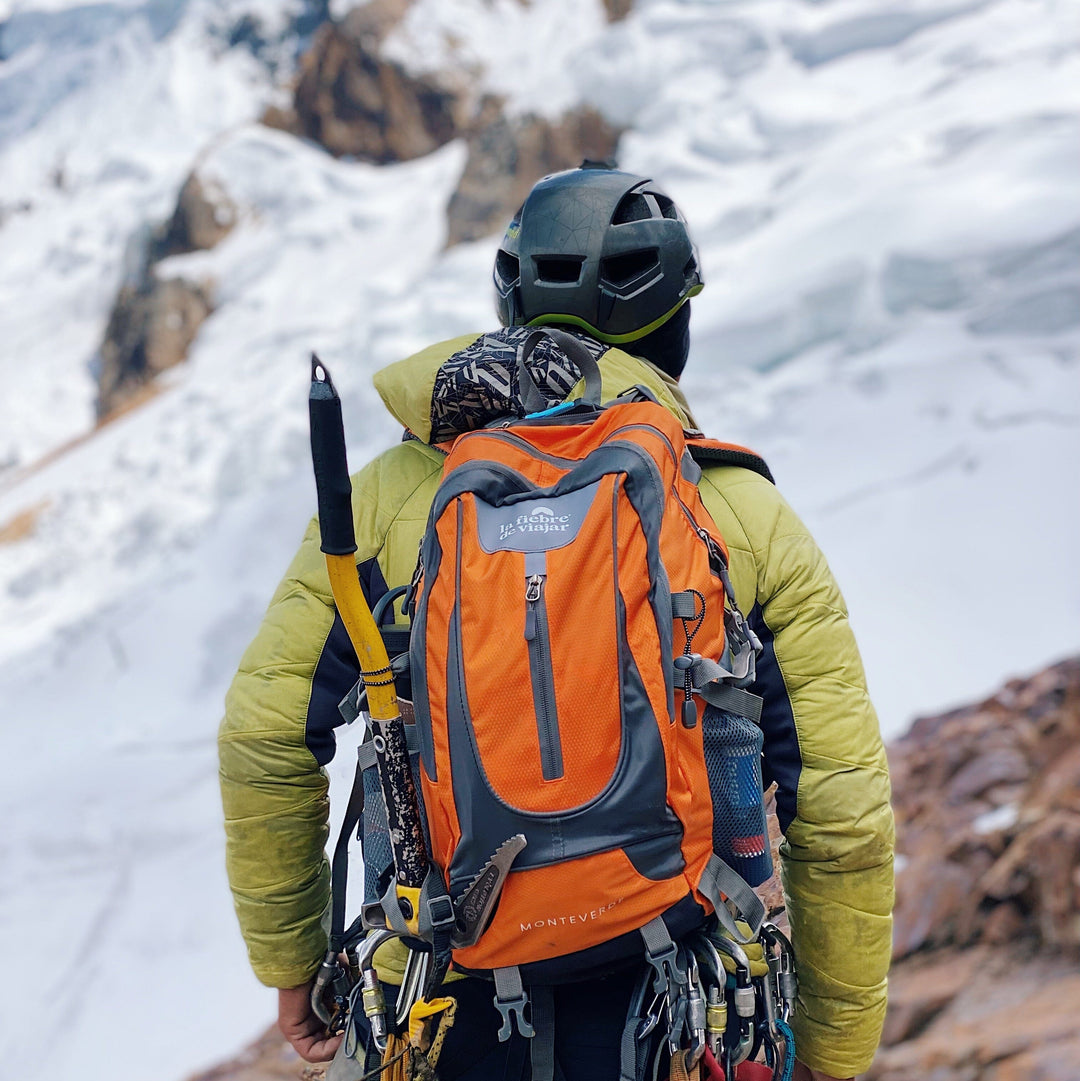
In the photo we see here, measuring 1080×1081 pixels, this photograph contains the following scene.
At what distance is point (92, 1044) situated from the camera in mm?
5254

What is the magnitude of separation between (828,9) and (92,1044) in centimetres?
1444

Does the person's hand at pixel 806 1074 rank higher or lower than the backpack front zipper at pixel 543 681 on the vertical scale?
lower

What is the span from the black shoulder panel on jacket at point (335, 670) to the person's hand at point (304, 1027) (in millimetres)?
465

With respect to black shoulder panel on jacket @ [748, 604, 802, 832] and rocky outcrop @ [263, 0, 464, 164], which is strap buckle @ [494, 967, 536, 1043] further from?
rocky outcrop @ [263, 0, 464, 164]

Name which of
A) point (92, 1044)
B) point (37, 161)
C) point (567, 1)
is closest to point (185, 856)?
point (92, 1044)

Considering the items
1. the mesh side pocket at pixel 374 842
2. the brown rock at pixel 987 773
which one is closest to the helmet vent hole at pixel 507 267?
the mesh side pocket at pixel 374 842

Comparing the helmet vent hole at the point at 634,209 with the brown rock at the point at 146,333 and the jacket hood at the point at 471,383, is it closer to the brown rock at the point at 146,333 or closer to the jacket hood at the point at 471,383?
the jacket hood at the point at 471,383

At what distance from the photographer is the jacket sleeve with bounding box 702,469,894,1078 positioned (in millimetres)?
1406

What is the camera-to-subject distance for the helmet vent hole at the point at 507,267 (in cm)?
199

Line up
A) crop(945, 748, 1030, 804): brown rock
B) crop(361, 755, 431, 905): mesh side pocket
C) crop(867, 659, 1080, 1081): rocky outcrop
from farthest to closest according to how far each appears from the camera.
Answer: crop(945, 748, 1030, 804): brown rock < crop(867, 659, 1080, 1081): rocky outcrop < crop(361, 755, 431, 905): mesh side pocket

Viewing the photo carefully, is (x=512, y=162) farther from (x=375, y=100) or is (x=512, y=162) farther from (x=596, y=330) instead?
(x=596, y=330)

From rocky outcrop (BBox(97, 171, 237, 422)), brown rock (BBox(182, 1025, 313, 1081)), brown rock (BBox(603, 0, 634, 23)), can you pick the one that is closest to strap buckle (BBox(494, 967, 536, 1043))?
brown rock (BBox(182, 1025, 313, 1081))

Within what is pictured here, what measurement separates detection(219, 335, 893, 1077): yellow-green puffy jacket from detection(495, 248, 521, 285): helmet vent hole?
0.42 m

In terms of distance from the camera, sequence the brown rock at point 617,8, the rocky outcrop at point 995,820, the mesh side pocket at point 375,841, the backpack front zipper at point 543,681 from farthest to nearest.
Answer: the brown rock at point 617,8, the rocky outcrop at point 995,820, the mesh side pocket at point 375,841, the backpack front zipper at point 543,681
